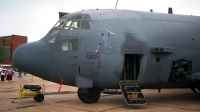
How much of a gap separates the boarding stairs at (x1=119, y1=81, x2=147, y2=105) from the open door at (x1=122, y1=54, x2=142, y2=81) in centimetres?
62

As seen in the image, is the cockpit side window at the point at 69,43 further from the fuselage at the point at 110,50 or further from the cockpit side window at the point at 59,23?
the cockpit side window at the point at 59,23

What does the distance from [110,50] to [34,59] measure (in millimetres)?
3519

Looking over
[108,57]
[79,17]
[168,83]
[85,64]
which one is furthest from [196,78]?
[79,17]

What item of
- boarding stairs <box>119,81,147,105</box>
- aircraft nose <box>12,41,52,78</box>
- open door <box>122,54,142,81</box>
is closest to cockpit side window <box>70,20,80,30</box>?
aircraft nose <box>12,41,52,78</box>

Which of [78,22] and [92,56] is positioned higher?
[78,22]

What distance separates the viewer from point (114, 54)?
1112 cm

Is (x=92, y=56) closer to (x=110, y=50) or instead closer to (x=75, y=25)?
(x=110, y=50)

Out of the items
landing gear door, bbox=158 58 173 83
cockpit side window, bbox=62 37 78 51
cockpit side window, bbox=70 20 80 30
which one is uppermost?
cockpit side window, bbox=70 20 80 30

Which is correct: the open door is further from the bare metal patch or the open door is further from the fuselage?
the bare metal patch

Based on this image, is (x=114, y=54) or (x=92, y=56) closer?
(x=92, y=56)

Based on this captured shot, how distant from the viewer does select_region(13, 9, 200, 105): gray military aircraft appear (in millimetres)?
10961

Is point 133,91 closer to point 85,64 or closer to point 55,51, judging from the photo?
point 85,64

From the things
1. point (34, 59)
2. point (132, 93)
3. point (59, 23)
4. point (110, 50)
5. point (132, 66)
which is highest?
point (59, 23)

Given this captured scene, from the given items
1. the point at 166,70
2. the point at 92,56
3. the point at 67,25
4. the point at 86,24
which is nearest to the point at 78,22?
the point at 86,24
